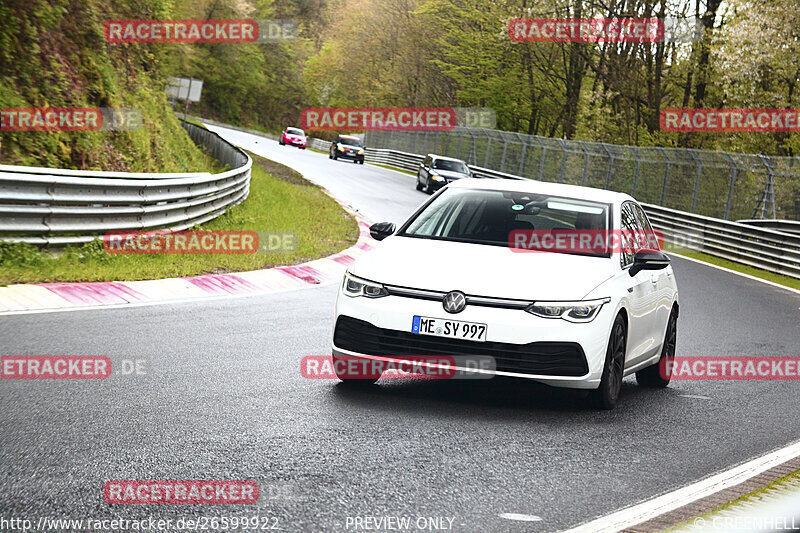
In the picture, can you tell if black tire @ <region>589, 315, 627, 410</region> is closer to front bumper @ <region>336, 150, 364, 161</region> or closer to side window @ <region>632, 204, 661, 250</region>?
side window @ <region>632, 204, 661, 250</region>

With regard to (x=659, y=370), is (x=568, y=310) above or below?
above

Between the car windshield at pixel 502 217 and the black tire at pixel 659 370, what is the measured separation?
5.60 ft

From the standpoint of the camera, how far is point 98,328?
9969mm

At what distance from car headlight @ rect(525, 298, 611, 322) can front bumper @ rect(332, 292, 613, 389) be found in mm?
40

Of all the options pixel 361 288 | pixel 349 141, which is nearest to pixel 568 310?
pixel 361 288

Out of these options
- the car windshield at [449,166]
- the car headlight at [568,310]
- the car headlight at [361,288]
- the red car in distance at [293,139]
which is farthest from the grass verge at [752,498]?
the red car in distance at [293,139]

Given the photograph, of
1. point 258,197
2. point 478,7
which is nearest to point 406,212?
point 258,197

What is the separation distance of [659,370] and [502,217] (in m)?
2.24

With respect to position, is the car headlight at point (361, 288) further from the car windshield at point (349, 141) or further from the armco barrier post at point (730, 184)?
the car windshield at point (349, 141)

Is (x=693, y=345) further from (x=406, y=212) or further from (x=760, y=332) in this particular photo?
(x=406, y=212)

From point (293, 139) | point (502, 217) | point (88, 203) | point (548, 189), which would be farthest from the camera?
point (293, 139)

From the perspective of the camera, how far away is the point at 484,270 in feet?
24.3

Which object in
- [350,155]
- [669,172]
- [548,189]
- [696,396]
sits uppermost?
[548,189]

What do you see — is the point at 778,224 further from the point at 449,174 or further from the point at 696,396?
the point at 696,396
